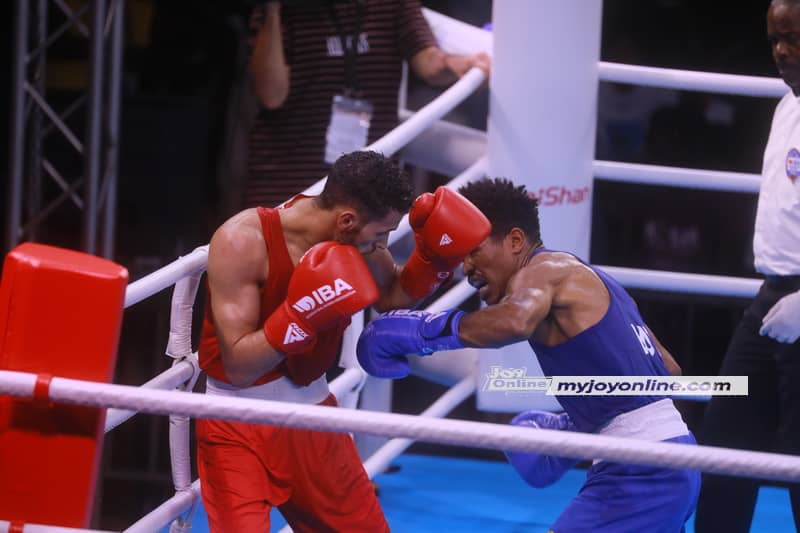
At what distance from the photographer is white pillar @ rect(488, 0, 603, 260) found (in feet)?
8.89

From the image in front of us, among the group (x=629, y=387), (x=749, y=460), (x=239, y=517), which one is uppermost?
(x=749, y=460)

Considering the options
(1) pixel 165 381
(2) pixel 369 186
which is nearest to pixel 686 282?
(2) pixel 369 186

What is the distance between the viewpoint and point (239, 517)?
5.85 ft

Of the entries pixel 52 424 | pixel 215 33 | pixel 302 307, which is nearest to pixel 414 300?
pixel 302 307

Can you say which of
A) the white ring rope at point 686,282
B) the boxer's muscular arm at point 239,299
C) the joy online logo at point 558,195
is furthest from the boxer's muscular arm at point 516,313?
the white ring rope at point 686,282

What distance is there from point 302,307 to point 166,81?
4095 millimetres

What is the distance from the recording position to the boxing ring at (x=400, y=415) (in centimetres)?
127

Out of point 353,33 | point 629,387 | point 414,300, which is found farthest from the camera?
point 353,33

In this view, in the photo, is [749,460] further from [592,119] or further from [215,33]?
[215,33]

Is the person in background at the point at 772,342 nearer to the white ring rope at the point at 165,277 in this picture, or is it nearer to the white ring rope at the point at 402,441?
the white ring rope at the point at 402,441

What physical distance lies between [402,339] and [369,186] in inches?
11.3

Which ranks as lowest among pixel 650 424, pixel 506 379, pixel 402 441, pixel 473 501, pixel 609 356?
pixel 473 501

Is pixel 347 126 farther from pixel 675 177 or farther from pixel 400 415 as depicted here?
pixel 400 415

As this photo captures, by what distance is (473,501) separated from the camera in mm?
3117
